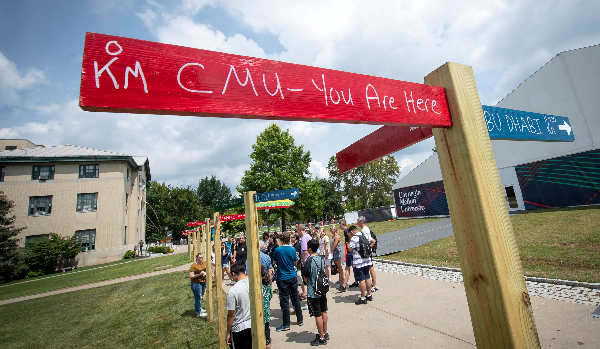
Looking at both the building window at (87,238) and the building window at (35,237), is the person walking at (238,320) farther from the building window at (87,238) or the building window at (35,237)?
the building window at (35,237)

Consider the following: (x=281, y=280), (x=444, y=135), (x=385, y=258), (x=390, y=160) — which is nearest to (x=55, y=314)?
(x=281, y=280)

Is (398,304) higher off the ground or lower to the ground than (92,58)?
lower

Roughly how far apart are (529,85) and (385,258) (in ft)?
56.9

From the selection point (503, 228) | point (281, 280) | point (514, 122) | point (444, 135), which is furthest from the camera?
point (281, 280)

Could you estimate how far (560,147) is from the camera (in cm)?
1750

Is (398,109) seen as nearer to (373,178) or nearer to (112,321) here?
(112,321)

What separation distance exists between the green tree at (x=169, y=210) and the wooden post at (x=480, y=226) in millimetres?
49410

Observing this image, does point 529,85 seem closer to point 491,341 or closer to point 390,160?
point 491,341

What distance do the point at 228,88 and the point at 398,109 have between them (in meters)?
0.92

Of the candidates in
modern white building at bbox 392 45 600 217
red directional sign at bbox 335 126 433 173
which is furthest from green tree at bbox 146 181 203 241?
red directional sign at bbox 335 126 433 173

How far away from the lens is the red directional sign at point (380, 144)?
6.37 ft

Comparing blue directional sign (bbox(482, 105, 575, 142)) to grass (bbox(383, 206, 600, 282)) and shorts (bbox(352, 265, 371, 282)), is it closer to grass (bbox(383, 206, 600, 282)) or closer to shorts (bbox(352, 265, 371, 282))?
shorts (bbox(352, 265, 371, 282))

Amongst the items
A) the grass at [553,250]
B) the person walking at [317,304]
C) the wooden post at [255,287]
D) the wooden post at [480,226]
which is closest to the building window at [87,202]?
the grass at [553,250]

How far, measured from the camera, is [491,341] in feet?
4.47
